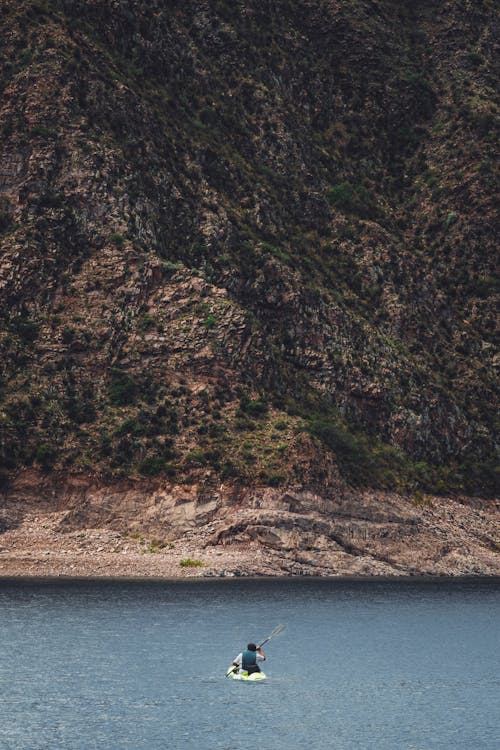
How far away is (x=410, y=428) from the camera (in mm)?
136250

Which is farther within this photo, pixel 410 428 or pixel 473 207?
pixel 473 207

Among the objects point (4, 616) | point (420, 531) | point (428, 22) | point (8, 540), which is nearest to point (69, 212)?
point (8, 540)

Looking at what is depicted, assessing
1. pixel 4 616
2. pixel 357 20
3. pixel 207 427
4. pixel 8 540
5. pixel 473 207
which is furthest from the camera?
pixel 357 20

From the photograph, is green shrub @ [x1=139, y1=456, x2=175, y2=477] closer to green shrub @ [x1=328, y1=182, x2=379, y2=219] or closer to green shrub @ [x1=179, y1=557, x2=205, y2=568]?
green shrub @ [x1=179, y1=557, x2=205, y2=568]

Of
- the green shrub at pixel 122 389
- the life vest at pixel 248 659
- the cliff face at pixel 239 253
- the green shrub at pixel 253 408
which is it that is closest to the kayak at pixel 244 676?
the life vest at pixel 248 659

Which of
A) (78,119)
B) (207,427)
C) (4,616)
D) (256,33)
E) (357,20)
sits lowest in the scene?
(4,616)

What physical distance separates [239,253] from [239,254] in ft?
0.96

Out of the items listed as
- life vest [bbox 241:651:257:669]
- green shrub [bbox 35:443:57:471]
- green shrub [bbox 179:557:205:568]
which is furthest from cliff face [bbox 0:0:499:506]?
life vest [bbox 241:651:257:669]

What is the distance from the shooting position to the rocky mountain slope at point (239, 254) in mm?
117188

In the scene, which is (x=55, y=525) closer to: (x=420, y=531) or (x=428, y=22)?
(x=420, y=531)

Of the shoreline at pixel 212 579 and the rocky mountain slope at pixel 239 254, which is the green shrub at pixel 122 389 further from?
the shoreline at pixel 212 579

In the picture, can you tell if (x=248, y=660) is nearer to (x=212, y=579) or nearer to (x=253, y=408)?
(x=212, y=579)

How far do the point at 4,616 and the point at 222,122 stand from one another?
300 ft

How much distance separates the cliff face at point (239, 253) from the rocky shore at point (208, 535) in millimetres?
2394
